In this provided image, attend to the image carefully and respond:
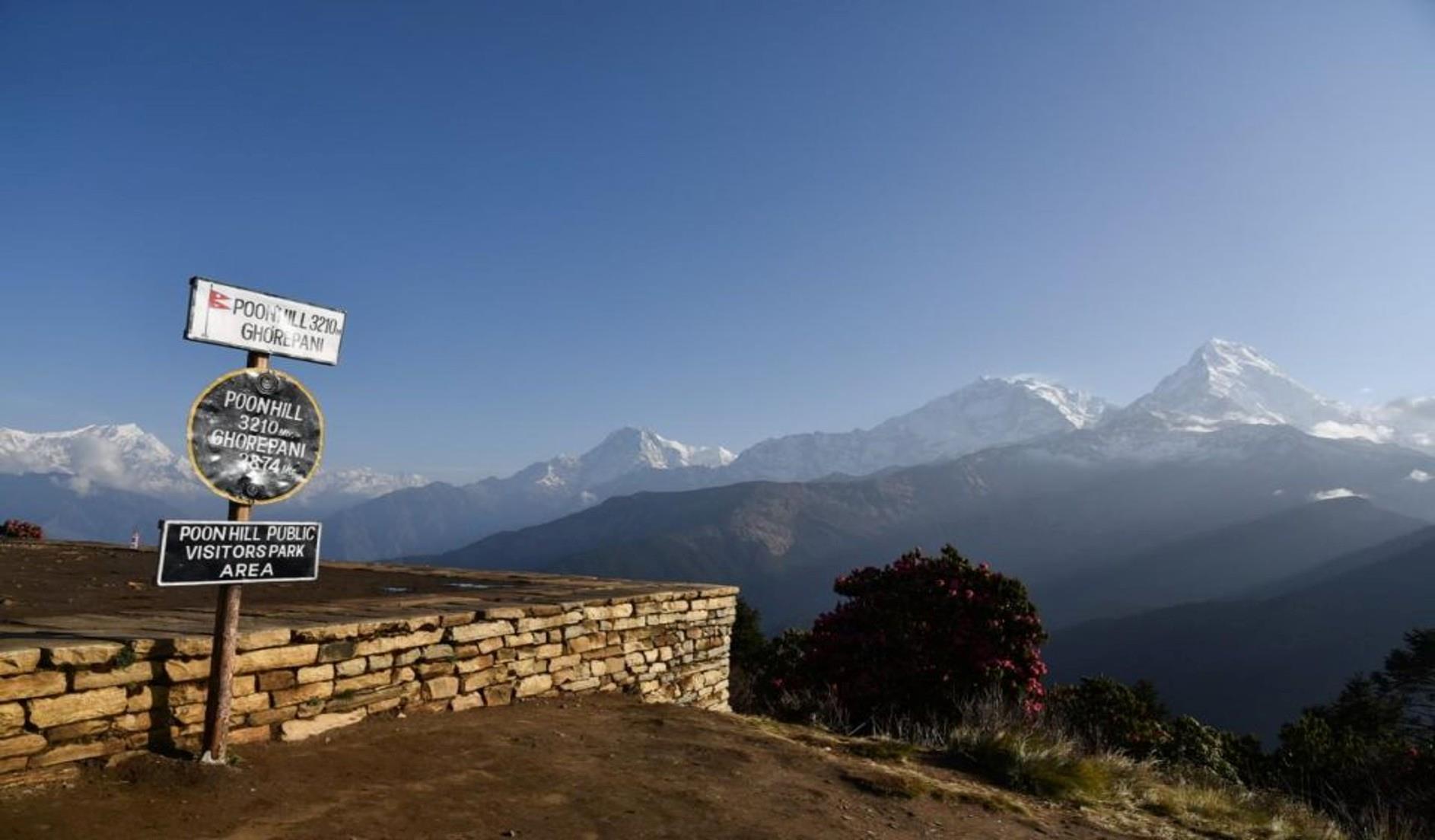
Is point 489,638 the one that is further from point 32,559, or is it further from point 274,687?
point 32,559

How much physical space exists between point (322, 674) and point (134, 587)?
6053mm

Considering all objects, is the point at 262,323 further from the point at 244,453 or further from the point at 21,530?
the point at 21,530

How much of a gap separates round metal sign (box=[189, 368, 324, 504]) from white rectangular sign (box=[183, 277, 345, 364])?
0.77 feet

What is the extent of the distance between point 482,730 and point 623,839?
2416mm

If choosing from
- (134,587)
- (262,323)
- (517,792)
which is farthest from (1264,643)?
(262,323)

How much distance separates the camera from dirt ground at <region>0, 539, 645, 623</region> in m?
8.00

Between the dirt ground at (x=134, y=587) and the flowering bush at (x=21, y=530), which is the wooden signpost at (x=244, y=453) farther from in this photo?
the flowering bush at (x=21, y=530)

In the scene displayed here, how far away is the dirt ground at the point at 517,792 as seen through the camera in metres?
4.60

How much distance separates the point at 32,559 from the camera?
45.5 ft

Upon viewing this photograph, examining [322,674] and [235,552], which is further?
[322,674]

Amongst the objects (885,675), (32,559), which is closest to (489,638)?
(885,675)

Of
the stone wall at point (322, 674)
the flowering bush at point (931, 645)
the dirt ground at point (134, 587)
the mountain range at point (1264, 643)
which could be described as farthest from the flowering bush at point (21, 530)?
the mountain range at point (1264, 643)

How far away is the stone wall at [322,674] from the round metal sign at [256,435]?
113 centimetres

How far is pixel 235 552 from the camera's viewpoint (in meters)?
5.42
